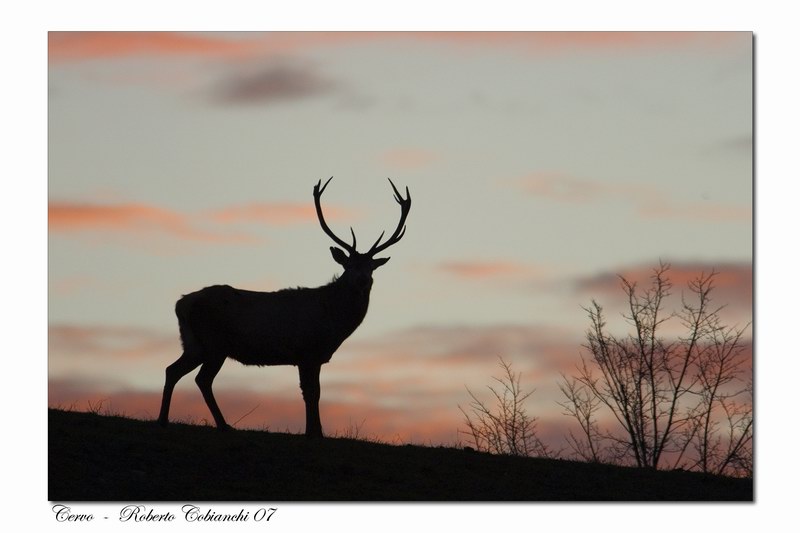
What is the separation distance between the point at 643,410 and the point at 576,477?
6.64 metres

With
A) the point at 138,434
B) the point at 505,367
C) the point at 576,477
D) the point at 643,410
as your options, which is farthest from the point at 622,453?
the point at 138,434

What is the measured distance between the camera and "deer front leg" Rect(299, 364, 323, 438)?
20406 mm

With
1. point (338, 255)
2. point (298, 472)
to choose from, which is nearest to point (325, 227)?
point (338, 255)

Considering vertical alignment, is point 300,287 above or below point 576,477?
above

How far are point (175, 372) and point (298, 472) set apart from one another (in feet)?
11.7

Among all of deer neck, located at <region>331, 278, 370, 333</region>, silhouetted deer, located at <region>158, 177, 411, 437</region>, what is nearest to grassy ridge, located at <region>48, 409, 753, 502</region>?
silhouetted deer, located at <region>158, 177, 411, 437</region>

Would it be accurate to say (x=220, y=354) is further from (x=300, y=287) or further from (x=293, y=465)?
(x=293, y=465)

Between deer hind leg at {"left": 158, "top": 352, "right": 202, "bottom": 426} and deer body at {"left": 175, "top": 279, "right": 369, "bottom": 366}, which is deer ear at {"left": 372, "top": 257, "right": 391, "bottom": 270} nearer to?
deer body at {"left": 175, "top": 279, "right": 369, "bottom": 366}

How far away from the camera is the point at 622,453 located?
24844mm

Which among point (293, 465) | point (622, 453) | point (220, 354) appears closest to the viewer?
point (293, 465)

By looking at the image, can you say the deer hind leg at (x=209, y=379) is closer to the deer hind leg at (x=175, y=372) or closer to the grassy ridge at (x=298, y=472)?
the deer hind leg at (x=175, y=372)

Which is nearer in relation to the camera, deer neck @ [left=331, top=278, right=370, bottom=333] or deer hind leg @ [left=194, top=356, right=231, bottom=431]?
deer hind leg @ [left=194, top=356, right=231, bottom=431]

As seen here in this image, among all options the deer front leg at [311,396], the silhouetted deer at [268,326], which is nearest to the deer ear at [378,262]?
the silhouetted deer at [268,326]

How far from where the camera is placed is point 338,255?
2109 cm
